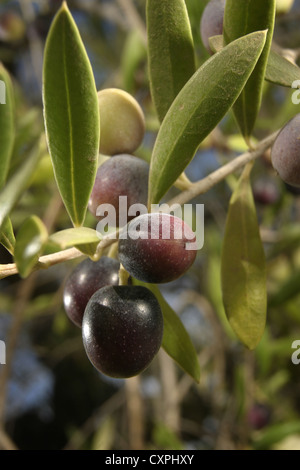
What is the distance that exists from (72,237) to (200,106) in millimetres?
197

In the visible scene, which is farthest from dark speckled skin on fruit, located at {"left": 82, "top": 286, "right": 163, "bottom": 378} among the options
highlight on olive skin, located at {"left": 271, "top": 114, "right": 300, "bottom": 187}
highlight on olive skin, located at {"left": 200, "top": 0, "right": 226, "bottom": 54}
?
highlight on olive skin, located at {"left": 200, "top": 0, "right": 226, "bottom": 54}

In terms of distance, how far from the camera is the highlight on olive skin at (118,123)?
626 millimetres

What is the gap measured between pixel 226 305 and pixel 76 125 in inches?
12.0

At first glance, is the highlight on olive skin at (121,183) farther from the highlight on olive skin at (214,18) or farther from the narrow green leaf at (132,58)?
the narrow green leaf at (132,58)

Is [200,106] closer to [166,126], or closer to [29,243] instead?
[166,126]

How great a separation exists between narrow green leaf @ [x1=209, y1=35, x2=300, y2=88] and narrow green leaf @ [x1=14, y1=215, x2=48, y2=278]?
320 millimetres

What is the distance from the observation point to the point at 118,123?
2.06 ft

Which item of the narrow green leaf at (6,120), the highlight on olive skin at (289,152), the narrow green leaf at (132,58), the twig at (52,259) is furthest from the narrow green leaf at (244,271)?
the narrow green leaf at (132,58)

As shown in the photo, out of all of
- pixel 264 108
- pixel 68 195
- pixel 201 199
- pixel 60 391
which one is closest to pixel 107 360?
pixel 68 195

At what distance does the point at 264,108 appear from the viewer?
7.56 feet

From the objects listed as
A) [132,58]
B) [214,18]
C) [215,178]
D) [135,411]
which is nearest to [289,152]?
[215,178]

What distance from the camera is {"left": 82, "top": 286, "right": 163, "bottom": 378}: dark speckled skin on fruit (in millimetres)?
470

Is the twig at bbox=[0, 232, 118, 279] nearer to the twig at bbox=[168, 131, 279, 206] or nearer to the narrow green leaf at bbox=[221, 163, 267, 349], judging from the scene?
the twig at bbox=[168, 131, 279, 206]
